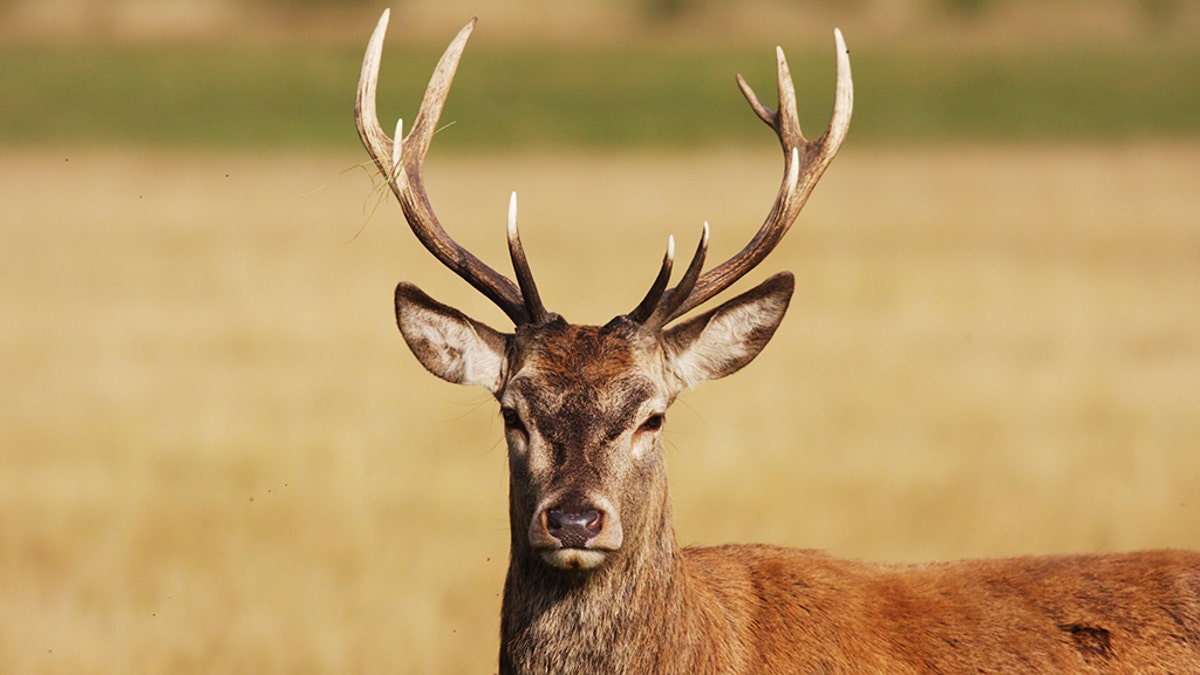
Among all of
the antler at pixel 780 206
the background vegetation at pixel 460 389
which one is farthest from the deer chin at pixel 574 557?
the background vegetation at pixel 460 389

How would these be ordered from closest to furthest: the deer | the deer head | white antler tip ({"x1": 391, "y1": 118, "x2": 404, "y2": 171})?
the deer head < the deer < white antler tip ({"x1": 391, "y1": 118, "x2": 404, "y2": 171})

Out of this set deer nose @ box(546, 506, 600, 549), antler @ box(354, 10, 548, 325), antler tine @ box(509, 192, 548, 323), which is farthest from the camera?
antler @ box(354, 10, 548, 325)

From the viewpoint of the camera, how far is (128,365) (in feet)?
50.9

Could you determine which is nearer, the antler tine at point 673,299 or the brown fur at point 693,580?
the brown fur at point 693,580

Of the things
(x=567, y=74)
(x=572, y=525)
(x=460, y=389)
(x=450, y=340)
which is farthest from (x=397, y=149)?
(x=567, y=74)

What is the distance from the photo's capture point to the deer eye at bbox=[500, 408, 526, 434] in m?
5.14

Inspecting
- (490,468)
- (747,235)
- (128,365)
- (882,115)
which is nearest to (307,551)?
(490,468)

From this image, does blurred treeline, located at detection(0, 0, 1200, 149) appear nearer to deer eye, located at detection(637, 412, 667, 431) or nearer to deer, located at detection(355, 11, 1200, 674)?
deer, located at detection(355, 11, 1200, 674)

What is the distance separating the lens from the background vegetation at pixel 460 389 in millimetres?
9109

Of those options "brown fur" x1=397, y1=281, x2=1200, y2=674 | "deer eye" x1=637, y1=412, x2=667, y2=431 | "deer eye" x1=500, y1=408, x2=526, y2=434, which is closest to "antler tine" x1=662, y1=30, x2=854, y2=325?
"brown fur" x1=397, y1=281, x2=1200, y2=674

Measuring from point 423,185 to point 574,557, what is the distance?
1.83m

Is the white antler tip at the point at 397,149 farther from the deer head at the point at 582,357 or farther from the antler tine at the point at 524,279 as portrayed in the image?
the antler tine at the point at 524,279

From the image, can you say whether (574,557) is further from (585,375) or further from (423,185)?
(423,185)

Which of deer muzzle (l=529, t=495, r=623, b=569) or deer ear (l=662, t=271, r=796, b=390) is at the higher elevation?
deer ear (l=662, t=271, r=796, b=390)
